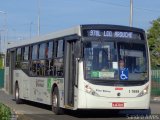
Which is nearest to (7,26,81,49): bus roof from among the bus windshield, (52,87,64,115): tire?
the bus windshield

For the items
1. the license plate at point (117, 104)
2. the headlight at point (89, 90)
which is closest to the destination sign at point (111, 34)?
the headlight at point (89, 90)

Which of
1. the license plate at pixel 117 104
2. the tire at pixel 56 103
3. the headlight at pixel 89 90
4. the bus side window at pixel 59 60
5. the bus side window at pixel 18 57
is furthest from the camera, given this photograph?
the bus side window at pixel 18 57

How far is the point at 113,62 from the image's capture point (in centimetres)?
1689

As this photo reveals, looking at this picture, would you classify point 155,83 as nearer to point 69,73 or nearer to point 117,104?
point 69,73

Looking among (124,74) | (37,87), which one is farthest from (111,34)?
(37,87)

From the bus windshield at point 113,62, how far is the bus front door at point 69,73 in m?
0.93

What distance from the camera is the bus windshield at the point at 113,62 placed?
16.8 meters

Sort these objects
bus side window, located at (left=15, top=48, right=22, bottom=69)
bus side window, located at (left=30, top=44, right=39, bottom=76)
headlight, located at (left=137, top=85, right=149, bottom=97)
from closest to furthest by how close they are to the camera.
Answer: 1. headlight, located at (left=137, top=85, right=149, bottom=97)
2. bus side window, located at (left=30, top=44, right=39, bottom=76)
3. bus side window, located at (left=15, top=48, right=22, bottom=69)

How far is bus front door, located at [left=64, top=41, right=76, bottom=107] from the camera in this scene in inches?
691

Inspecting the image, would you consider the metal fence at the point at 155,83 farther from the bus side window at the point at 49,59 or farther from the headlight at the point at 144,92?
the headlight at the point at 144,92

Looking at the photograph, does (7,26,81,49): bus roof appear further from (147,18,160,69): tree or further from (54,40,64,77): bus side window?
(147,18,160,69): tree

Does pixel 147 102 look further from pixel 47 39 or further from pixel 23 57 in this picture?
pixel 23 57

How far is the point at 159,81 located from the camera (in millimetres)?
36062

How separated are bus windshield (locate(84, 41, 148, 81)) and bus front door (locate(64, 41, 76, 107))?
934mm
